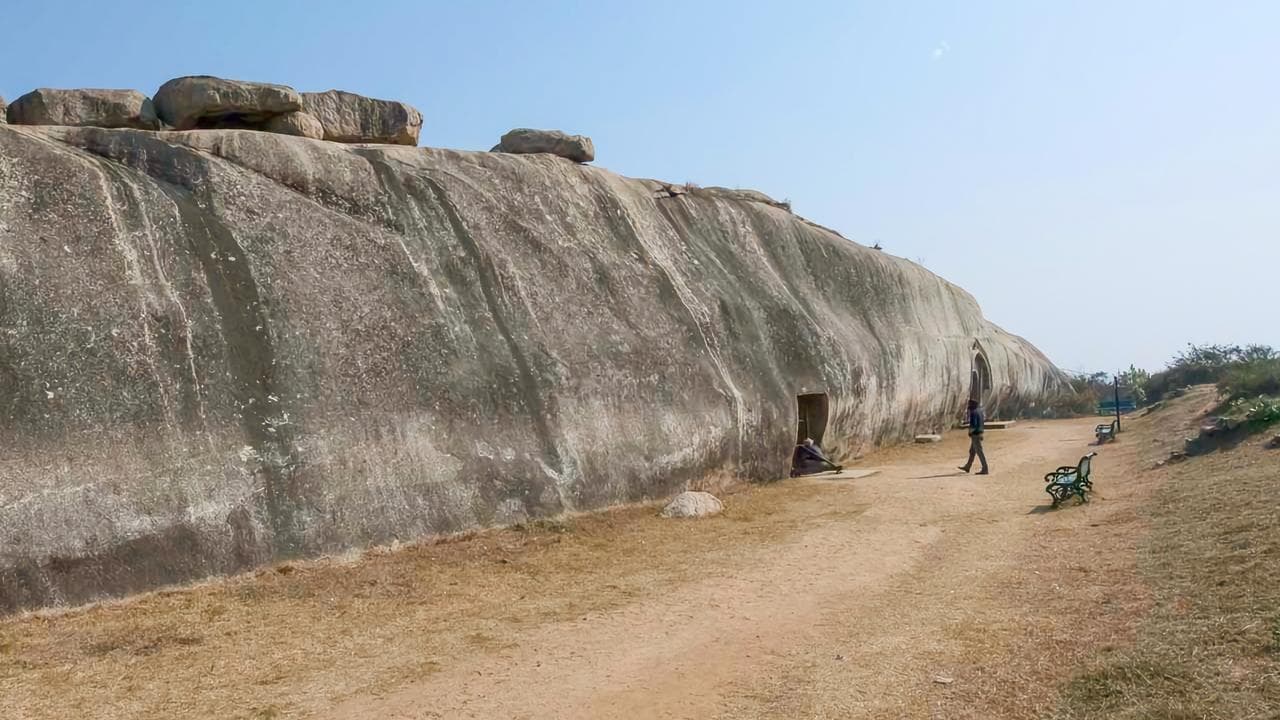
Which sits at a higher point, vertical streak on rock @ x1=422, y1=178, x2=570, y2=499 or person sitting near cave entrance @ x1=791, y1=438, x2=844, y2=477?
vertical streak on rock @ x1=422, y1=178, x2=570, y2=499

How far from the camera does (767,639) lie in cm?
752

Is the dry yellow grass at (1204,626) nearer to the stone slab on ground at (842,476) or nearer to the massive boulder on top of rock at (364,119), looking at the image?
the stone slab on ground at (842,476)

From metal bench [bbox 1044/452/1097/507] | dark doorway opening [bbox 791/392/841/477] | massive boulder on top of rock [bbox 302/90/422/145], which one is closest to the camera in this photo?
metal bench [bbox 1044/452/1097/507]

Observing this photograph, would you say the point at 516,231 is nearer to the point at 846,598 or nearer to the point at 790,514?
the point at 790,514

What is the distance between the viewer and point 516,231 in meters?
14.4

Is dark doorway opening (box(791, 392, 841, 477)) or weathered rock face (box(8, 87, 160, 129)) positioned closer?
weathered rock face (box(8, 87, 160, 129))

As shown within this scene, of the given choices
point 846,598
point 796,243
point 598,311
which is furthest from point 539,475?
point 796,243

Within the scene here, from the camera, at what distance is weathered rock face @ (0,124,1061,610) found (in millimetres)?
9102

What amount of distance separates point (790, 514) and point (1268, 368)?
621 inches

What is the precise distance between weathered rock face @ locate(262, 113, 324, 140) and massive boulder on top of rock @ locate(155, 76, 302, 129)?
8cm

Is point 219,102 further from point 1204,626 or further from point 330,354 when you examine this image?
point 1204,626

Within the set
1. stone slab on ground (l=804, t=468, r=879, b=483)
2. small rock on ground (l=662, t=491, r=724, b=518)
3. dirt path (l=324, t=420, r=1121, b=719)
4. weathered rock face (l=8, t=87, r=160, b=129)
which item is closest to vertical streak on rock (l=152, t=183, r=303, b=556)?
weathered rock face (l=8, t=87, r=160, b=129)

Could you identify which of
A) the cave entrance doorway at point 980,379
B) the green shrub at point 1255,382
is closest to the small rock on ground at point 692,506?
the green shrub at point 1255,382

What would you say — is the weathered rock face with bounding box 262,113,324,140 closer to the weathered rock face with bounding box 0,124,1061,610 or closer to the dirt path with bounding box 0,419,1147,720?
the weathered rock face with bounding box 0,124,1061,610
